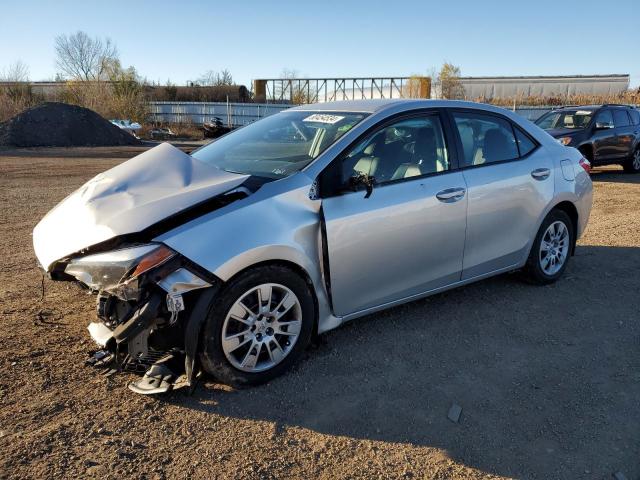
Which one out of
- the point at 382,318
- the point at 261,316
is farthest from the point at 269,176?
the point at 382,318

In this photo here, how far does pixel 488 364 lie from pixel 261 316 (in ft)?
5.36

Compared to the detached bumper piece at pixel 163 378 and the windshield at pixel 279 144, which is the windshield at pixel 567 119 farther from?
the detached bumper piece at pixel 163 378

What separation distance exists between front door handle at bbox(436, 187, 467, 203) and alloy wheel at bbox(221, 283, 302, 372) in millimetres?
1447

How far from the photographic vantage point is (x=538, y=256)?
16.7 feet

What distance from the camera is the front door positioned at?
11.9ft

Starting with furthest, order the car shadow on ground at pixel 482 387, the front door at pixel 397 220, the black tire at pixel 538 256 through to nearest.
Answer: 1. the black tire at pixel 538 256
2. the front door at pixel 397 220
3. the car shadow on ground at pixel 482 387

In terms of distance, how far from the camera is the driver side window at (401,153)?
3.85 metres

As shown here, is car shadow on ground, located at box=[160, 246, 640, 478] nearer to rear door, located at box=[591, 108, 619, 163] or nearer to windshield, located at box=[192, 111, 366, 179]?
windshield, located at box=[192, 111, 366, 179]

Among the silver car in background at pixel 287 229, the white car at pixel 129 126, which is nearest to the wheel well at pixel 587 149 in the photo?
the silver car in background at pixel 287 229

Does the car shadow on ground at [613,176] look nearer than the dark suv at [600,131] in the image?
No

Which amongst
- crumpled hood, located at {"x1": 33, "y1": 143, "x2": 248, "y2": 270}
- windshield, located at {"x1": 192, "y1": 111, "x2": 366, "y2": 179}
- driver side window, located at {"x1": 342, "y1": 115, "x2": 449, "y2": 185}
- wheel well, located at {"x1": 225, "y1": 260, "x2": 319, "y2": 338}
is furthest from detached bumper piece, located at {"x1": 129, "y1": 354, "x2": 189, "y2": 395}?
driver side window, located at {"x1": 342, "y1": 115, "x2": 449, "y2": 185}

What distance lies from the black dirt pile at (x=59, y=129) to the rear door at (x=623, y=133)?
2326 centimetres

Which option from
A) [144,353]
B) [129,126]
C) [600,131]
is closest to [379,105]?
[144,353]

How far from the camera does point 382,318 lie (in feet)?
14.6
